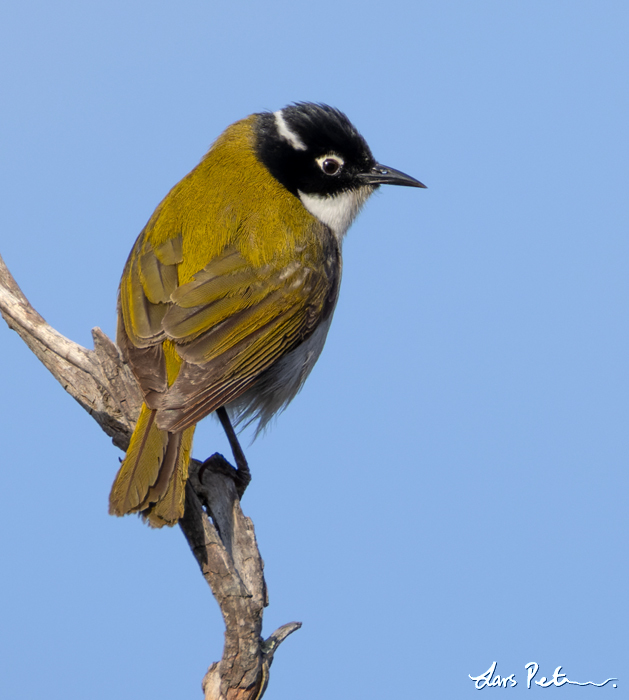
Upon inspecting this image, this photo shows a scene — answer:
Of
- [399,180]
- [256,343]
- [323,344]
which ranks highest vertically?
[399,180]

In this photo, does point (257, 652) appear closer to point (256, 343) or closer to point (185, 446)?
point (185, 446)

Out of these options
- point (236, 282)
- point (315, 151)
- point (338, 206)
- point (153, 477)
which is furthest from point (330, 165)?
point (153, 477)

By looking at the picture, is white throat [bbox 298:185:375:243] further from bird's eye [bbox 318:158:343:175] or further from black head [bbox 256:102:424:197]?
Answer: bird's eye [bbox 318:158:343:175]

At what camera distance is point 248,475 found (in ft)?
14.2

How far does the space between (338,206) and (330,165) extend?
0.24 metres

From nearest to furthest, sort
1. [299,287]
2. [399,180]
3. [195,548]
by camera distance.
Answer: [195,548] → [299,287] → [399,180]

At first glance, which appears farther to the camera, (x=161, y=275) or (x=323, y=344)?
(x=323, y=344)

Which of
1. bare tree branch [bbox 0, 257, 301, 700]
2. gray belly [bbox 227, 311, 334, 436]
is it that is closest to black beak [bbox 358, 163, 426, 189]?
gray belly [bbox 227, 311, 334, 436]

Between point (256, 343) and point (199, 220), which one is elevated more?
point (199, 220)

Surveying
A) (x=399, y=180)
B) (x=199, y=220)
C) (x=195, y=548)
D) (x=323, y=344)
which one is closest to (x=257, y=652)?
(x=195, y=548)

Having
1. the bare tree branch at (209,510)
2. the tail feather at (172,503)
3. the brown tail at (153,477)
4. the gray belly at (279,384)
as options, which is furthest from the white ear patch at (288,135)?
the tail feather at (172,503)

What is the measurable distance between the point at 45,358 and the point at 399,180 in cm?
233

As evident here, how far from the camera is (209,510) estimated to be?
3920 millimetres

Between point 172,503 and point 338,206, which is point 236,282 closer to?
point 338,206
